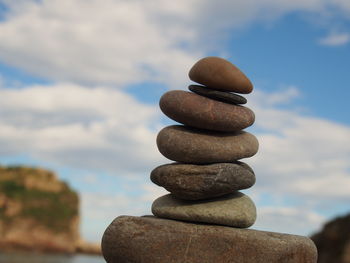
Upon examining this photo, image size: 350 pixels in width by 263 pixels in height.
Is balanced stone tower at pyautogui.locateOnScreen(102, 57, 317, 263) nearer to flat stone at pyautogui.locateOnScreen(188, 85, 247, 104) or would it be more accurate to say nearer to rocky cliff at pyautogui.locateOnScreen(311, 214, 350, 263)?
flat stone at pyautogui.locateOnScreen(188, 85, 247, 104)

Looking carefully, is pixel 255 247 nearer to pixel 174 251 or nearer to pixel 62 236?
pixel 174 251

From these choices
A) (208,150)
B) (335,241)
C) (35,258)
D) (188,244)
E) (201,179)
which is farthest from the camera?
(35,258)

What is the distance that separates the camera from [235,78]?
11.4 metres

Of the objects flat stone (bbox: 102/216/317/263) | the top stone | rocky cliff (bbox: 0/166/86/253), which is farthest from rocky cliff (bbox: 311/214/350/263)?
rocky cliff (bbox: 0/166/86/253)

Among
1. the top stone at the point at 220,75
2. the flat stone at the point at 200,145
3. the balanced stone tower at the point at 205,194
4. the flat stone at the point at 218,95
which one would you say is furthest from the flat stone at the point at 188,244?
the top stone at the point at 220,75

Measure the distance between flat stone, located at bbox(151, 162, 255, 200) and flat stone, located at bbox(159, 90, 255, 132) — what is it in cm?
82

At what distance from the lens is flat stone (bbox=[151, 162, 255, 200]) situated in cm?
1070

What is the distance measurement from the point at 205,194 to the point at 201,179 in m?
0.32

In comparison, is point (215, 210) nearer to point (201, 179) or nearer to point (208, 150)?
point (201, 179)

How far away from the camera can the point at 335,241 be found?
102 feet

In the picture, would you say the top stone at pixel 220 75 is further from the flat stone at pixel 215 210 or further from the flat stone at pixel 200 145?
the flat stone at pixel 215 210

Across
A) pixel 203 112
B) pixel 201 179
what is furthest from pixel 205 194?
Result: pixel 203 112

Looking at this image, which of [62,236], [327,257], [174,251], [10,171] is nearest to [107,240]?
[174,251]

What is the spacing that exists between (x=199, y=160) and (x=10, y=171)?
75.1 meters
